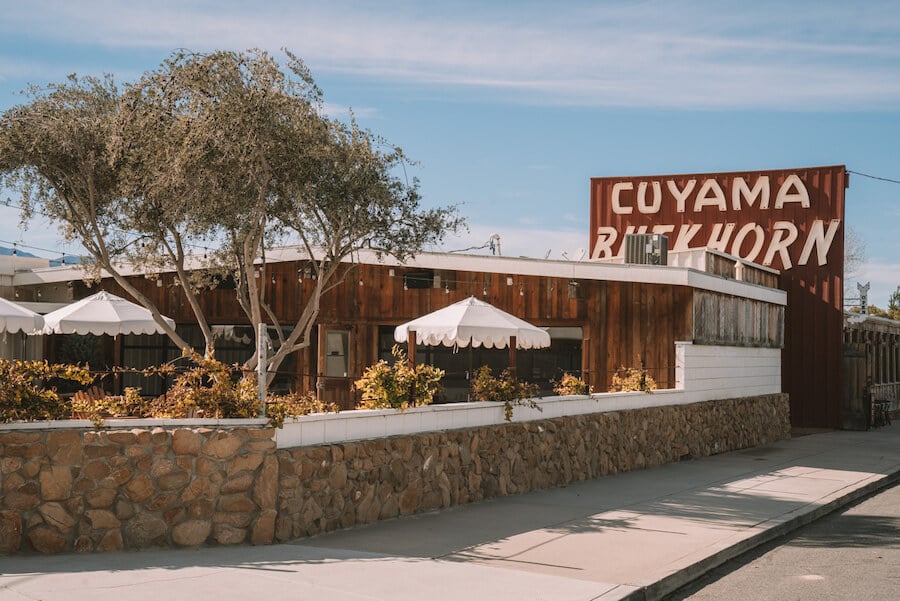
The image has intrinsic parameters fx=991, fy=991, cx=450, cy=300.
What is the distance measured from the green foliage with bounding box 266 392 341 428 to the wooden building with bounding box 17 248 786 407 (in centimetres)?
708

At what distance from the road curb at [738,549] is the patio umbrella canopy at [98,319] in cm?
1100

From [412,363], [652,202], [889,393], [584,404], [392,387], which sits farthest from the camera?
[889,393]

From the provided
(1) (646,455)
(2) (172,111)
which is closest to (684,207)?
(1) (646,455)

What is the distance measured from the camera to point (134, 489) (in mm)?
8898

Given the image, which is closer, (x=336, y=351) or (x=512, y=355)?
(x=512, y=355)

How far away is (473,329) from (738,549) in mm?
5480

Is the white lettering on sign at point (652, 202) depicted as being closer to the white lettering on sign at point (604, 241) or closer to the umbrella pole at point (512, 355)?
the white lettering on sign at point (604, 241)

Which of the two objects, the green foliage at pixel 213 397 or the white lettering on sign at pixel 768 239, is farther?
the white lettering on sign at pixel 768 239

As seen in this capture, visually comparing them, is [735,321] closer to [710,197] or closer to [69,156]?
[710,197]

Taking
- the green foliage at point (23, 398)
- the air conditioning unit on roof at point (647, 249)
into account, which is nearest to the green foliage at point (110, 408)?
the green foliage at point (23, 398)

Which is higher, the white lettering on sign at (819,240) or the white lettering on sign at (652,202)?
the white lettering on sign at (652,202)

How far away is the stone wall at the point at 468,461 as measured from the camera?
9883 mm

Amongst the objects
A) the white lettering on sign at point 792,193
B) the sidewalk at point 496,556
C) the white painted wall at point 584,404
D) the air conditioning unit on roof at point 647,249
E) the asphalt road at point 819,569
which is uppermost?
the white lettering on sign at point 792,193

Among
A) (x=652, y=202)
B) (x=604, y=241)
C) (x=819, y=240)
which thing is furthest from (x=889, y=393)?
(x=604, y=241)
